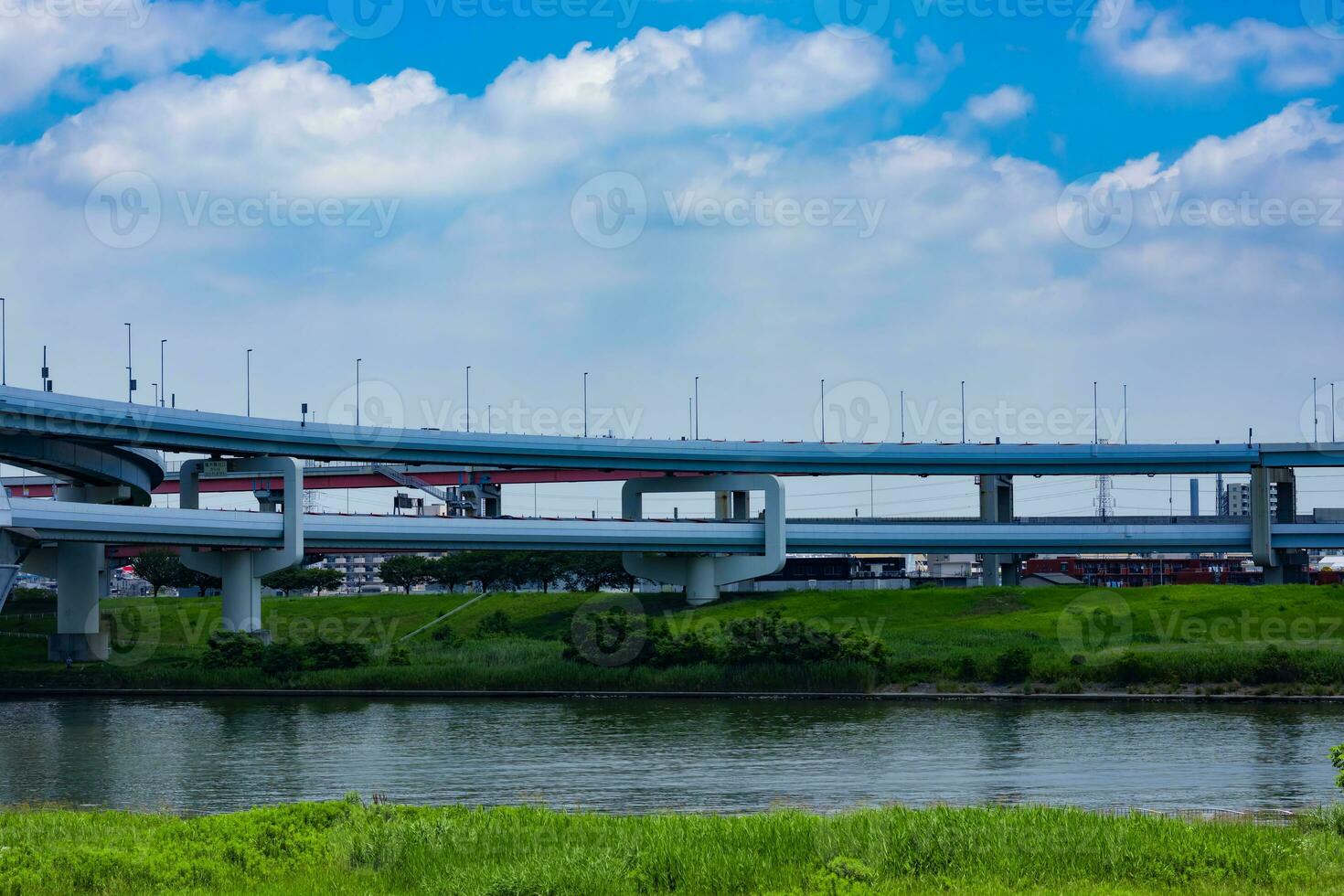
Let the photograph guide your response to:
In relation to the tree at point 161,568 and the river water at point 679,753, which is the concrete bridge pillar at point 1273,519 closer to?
the river water at point 679,753

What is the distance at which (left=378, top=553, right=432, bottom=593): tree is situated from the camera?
142125mm

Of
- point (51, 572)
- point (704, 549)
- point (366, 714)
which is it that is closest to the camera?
point (366, 714)

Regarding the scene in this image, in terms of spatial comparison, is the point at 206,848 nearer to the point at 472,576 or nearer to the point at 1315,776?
the point at 1315,776

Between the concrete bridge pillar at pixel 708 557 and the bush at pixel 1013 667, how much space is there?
92.3ft

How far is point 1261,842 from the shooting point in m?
24.7

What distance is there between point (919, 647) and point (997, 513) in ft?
117

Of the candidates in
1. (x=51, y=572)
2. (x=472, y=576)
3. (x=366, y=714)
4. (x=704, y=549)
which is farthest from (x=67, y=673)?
(x=472, y=576)

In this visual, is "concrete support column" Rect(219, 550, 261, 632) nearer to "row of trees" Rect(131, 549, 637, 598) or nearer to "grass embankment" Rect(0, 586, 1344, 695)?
"grass embankment" Rect(0, 586, 1344, 695)

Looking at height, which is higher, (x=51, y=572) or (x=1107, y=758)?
(x=51, y=572)

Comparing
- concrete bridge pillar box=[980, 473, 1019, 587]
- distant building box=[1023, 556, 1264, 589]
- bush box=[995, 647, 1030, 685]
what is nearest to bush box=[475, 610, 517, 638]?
bush box=[995, 647, 1030, 685]

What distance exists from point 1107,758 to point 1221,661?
22.5m

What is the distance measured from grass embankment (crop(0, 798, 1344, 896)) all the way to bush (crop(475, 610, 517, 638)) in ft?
203

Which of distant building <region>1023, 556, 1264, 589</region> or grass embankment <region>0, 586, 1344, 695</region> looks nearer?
grass embankment <region>0, 586, 1344, 695</region>

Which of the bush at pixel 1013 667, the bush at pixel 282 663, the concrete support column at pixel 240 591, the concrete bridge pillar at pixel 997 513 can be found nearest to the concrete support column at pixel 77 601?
the concrete support column at pixel 240 591
